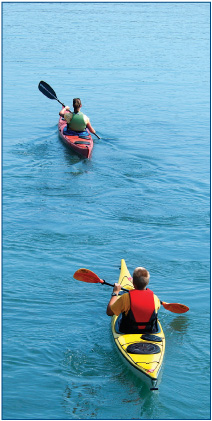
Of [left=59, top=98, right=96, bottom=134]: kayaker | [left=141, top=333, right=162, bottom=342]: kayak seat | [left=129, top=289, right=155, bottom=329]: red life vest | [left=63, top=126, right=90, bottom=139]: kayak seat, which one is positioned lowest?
[left=141, top=333, right=162, bottom=342]: kayak seat

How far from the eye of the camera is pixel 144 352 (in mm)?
5824

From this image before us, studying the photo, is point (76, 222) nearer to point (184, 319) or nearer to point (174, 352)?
point (184, 319)

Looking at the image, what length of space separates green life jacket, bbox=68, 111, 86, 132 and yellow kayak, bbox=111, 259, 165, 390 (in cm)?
794

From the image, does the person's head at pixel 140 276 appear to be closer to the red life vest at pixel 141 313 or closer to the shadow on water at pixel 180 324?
the red life vest at pixel 141 313

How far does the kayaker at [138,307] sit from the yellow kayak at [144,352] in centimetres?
8

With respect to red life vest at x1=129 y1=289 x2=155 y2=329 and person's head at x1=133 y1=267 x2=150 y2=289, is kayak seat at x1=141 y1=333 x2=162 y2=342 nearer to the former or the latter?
red life vest at x1=129 y1=289 x2=155 y2=329

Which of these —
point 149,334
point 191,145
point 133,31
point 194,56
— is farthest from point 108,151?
point 133,31

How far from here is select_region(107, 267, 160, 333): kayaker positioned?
5.98m

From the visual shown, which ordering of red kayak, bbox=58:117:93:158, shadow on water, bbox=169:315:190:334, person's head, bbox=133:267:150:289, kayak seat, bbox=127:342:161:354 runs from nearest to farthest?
kayak seat, bbox=127:342:161:354
person's head, bbox=133:267:150:289
shadow on water, bbox=169:315:190:334
red kayak, bbox=58:117:93:158

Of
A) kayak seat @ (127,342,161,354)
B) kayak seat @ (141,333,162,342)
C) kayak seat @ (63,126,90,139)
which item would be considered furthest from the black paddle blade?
kayak seat @ (127,342,161,354)

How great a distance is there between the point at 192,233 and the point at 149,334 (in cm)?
397

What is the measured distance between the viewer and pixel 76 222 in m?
10.1

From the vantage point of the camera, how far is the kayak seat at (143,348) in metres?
5.84

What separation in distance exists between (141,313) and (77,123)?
832cm
